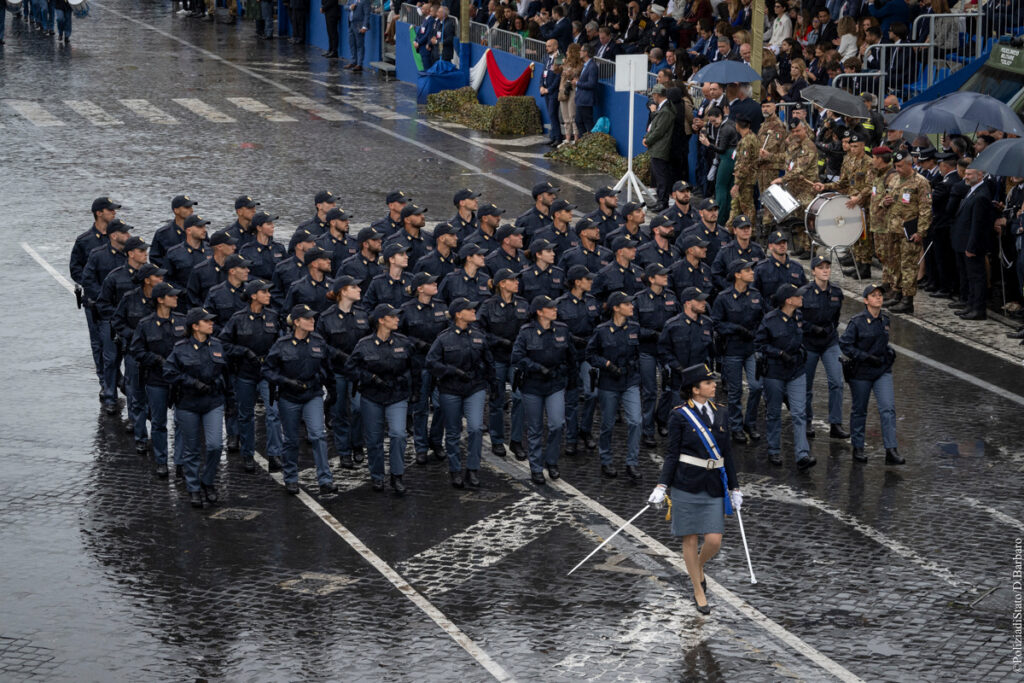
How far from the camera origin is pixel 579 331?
15.4 meters

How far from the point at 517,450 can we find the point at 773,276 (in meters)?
3.14

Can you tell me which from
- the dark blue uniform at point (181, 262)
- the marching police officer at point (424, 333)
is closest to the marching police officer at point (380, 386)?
the marching police officer at point (424, 333)

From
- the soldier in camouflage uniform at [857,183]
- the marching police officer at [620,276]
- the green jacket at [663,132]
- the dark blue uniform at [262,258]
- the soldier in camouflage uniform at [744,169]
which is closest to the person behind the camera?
the marching police officer at [620,276]

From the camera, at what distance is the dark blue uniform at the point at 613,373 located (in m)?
14.5

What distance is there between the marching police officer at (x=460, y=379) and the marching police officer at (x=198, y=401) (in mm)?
1804

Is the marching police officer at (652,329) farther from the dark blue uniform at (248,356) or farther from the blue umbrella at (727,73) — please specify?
the blue umbrella at (727,73)

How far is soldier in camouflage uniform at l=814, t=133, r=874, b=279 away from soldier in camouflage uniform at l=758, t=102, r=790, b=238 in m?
0.84

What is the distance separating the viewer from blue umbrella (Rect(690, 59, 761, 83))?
2389 centimetres

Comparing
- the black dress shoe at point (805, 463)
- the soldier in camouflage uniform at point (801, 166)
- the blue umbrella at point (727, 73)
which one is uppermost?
the blue umbrella at point (727, 73)

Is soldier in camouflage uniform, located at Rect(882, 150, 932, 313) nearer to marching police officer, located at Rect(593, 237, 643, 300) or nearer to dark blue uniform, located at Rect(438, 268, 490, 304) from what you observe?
marching police officer, located at Rect(593, 237, 643, 300)

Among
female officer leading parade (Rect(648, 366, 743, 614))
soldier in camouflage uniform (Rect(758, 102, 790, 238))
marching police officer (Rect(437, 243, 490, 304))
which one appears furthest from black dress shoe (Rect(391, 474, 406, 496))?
soldier in camouflage uniform (Rect(758, 102, 790, 238))

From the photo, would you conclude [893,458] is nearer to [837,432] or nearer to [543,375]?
[837,432]

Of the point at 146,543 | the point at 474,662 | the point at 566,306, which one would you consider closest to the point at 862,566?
the point at 474,662

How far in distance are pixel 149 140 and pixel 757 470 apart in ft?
59.4
